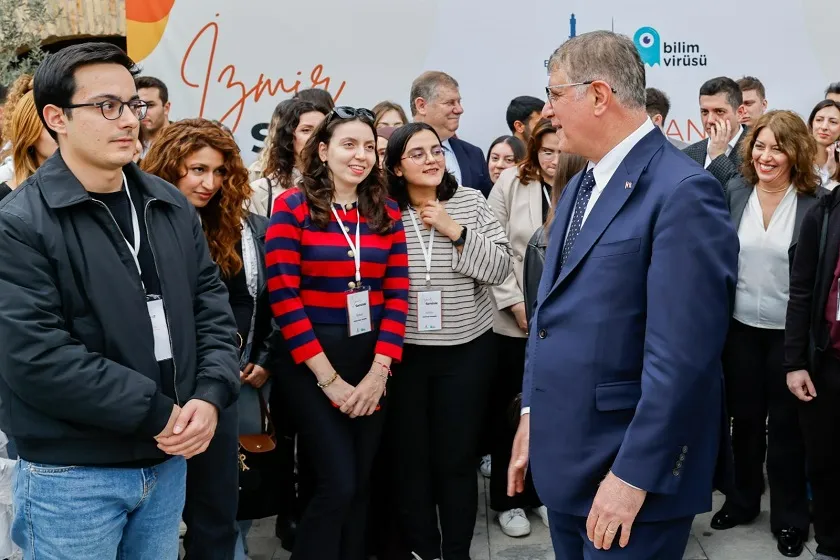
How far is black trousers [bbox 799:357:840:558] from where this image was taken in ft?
11.8

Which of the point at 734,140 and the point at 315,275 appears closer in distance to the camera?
the point at 315,275

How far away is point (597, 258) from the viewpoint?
1.94m

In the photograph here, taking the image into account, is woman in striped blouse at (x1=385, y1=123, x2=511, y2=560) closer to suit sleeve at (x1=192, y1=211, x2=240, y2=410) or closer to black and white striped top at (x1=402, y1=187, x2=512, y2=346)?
black and white striped top at (x1=402, y1=187, x2=512, y2=346)

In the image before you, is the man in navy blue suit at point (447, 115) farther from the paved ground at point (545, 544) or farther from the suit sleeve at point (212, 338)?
the suit sleeve at point (212, 338)

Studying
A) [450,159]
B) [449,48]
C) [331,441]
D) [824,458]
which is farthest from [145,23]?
[824,458]

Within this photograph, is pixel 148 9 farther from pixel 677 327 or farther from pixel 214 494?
pixel 677 327

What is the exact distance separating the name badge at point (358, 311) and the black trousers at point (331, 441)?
0.03 meters

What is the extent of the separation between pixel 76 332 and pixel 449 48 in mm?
4365

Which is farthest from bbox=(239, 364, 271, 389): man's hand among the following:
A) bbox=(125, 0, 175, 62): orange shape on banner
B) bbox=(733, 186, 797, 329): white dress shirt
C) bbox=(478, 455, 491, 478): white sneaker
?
bbox=(125, 0, 175, 62): orange shape on banner

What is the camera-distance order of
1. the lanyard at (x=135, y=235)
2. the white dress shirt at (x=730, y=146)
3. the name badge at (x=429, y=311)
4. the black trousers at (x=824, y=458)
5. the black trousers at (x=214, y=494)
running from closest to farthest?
1. the lanyard at (x=135, y=235)
2. the black trousers at (x=214, y=494)
3. the name badge at (x=429, y=311)
4. the black trousers at (x=824, y=458)
5. the white dress shirt at (x=730, y=146)

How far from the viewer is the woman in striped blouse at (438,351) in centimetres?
352

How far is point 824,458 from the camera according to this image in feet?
12.0

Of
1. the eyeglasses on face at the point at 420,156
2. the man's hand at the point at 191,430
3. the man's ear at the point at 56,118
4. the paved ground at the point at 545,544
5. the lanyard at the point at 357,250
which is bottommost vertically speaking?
the paved ground at the point at 545,544

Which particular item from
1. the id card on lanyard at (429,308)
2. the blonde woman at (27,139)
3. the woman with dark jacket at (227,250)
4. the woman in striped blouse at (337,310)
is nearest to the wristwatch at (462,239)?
the id card on lanyard at (429,308)
